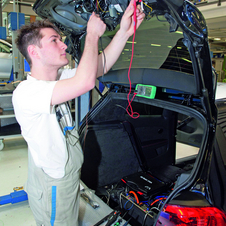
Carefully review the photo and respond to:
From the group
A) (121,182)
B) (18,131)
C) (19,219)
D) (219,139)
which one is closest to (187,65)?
(219,139)

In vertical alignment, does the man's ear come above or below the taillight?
above

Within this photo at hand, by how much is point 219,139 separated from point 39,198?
1.15 meters

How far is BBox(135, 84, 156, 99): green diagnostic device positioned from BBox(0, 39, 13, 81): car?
270 inches

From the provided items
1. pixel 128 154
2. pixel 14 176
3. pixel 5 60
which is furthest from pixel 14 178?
pixel 5 60

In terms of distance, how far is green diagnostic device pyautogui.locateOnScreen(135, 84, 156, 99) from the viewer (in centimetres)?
141

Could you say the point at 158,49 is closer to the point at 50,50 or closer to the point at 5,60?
the point at 50,50

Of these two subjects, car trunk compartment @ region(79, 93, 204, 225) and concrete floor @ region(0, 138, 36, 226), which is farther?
concrete floor @ region(0, 138, 36, 226)

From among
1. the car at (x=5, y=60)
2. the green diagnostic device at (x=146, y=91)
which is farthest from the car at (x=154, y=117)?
the car at (x=5, y=60)

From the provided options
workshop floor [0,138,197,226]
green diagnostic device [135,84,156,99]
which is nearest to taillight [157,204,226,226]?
green diagnostic device [135,84,156,99]

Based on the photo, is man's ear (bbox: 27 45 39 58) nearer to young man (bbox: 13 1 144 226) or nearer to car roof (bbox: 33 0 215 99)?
young man (bbox: 13 1 144 226)

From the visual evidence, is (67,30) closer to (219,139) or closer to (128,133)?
(128,133)

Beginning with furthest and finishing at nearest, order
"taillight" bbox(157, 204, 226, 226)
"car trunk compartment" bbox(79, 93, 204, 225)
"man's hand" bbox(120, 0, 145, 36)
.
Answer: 1. "car trunk compartment" bbox(79, 93, 204, 225)
2. "man's hand" bbox(120, 0, 145, 36)
3. "taillight" bbox(157, 204, 226, 226)

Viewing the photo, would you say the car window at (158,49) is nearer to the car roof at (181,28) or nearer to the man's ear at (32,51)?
the car roof at (181,28)

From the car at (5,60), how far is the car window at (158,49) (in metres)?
6.57
